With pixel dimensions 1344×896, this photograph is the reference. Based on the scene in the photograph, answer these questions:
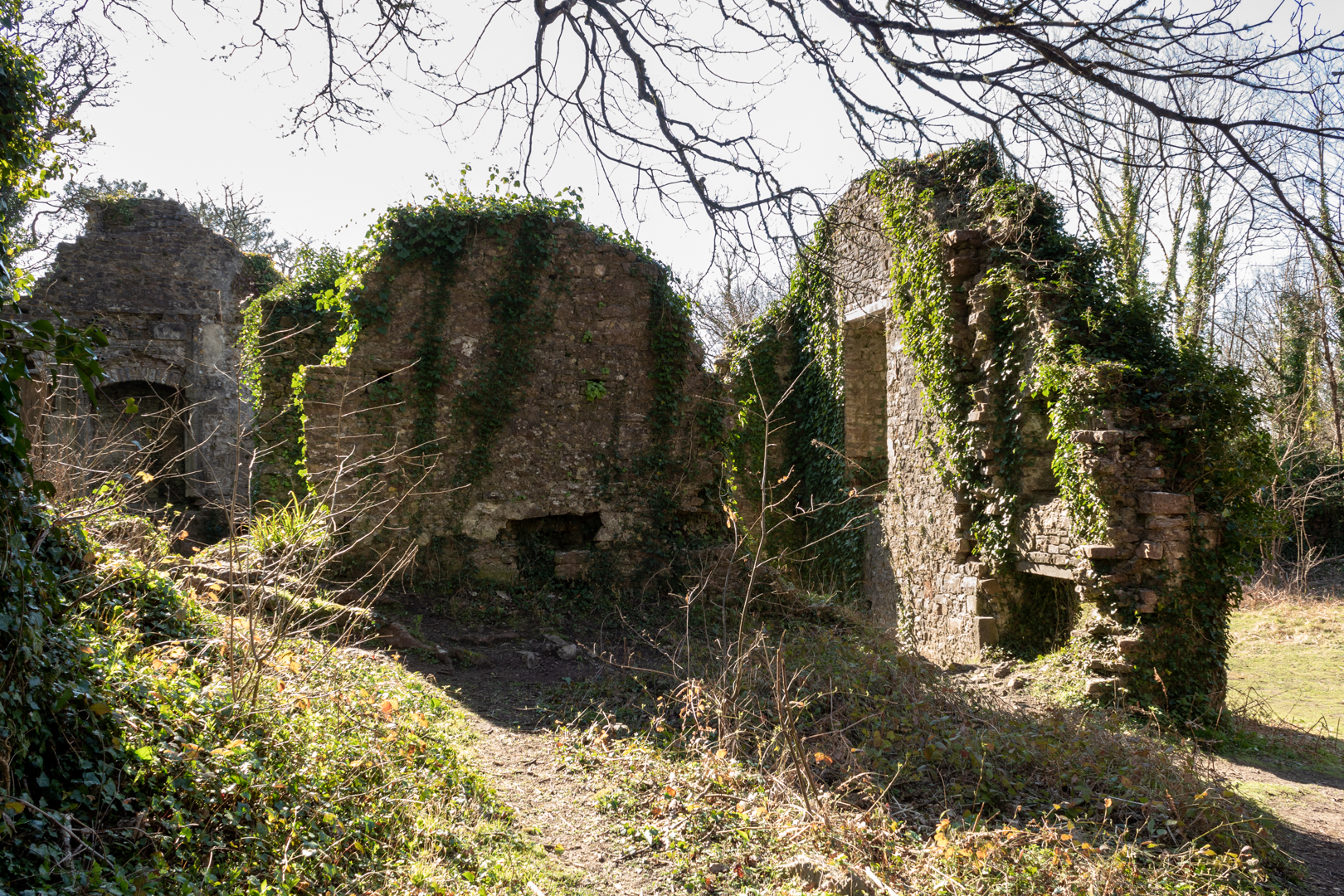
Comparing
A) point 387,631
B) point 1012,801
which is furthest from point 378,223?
point 1012,801

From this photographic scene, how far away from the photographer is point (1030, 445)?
8141 mm

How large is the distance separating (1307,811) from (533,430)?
25.0 ft

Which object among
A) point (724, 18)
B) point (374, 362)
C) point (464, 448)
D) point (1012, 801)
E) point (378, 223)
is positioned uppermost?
point (378, 223)

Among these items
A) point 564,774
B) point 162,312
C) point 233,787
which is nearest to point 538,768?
point 564,774

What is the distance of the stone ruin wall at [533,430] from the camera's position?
8.67 m

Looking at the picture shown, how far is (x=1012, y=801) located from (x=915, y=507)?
19.8 feet

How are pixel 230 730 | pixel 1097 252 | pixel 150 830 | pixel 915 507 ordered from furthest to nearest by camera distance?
pixel 915 507
pixel 1097 252
pixel 230 730
pixel 150 830

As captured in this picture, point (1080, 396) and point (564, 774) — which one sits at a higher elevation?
point (1080, 396)

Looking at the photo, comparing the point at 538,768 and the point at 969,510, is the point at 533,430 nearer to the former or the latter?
the point at 538,768

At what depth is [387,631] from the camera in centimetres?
707

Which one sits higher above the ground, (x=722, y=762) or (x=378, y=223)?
(x=378, y=223)

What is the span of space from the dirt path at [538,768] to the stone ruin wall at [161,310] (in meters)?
9.45

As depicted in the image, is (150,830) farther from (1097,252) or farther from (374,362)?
(1097,252)

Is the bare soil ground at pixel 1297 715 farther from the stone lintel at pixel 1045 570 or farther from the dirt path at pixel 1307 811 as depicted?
the stone lintel at pixel 1045 570
